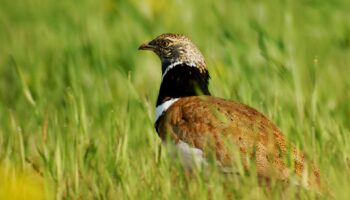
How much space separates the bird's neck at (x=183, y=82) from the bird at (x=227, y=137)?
9 cm

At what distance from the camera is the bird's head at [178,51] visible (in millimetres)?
6812

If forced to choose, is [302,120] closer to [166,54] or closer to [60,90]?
[166,54]

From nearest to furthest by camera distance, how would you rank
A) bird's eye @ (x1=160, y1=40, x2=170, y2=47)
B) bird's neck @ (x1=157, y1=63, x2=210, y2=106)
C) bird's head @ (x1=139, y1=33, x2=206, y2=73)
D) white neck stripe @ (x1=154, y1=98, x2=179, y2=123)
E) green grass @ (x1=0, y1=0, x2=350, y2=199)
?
green grass @ (x1=0, y1=0, x2=350, y2=199) → white neck stripe @ (x1=154, y1=98, x2=179, y2=123) → bird's neck @ (x1=157, y1=63, x2=210, y2=106) → bird's head @ (x1=139, y1=33, x2=206, y2=73) → bird's eye @ (x1=160, y1=40, x2=170, y2=47)

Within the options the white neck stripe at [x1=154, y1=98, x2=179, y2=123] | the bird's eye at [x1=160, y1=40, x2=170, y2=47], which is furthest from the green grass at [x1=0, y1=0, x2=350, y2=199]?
the bird's eye at [x1=160, y1=40, x2=170, y2=47]

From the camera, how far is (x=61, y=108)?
742 cm

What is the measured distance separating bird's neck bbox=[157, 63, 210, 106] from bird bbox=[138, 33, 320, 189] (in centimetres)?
9

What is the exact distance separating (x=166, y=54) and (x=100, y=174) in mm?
1339

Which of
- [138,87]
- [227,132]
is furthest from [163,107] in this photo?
[138,87]

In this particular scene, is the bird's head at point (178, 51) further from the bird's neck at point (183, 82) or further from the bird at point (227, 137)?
the bird at point (227, 137)

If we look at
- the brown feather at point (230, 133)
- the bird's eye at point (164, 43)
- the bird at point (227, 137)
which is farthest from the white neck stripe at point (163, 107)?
the bird's eye at point (164, 43)

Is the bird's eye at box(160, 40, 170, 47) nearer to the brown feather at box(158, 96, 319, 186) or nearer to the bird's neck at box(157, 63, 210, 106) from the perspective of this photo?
the bird's neck at box(157, 63, 210, 106)

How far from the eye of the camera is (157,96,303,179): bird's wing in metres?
5.54

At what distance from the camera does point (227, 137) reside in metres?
5.67

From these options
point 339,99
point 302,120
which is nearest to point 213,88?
point 339,99
